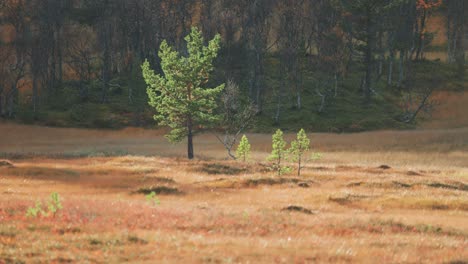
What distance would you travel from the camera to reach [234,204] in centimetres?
2945

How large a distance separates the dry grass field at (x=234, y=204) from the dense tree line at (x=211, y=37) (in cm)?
1632

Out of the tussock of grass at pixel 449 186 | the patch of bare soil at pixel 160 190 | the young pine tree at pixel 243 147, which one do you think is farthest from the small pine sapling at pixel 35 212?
the young pine tree at pixel 243 147

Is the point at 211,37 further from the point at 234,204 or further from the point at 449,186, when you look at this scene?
the point at 234,204

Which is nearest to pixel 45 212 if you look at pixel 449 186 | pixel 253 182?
pixel 253 182

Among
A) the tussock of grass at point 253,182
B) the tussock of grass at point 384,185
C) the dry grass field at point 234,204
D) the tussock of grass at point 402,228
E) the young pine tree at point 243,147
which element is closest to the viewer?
the dry grass field at point 234,204

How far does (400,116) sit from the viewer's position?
8306 centimetres

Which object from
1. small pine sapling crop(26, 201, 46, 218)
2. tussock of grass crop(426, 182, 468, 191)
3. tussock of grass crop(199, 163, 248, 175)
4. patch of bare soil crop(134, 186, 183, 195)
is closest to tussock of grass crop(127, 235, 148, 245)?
small pine sapling crop(26, 201, 46, 218)

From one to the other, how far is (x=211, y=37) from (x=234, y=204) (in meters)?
68.4

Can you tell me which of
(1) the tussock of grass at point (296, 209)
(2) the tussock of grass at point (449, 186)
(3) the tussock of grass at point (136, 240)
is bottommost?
(2) the tussock of grass at point (449, 186)

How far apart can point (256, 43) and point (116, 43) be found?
26300mm

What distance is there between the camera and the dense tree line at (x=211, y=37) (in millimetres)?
82125

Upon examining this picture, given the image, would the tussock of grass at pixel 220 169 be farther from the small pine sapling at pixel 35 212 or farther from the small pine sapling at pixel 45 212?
the small pine sapling at pixel 35 212

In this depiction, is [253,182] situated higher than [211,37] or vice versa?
[211,37]

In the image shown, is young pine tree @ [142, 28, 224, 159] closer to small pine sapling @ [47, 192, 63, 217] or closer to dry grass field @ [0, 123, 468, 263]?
dry grass field @ [0, 123, 468, 263]
